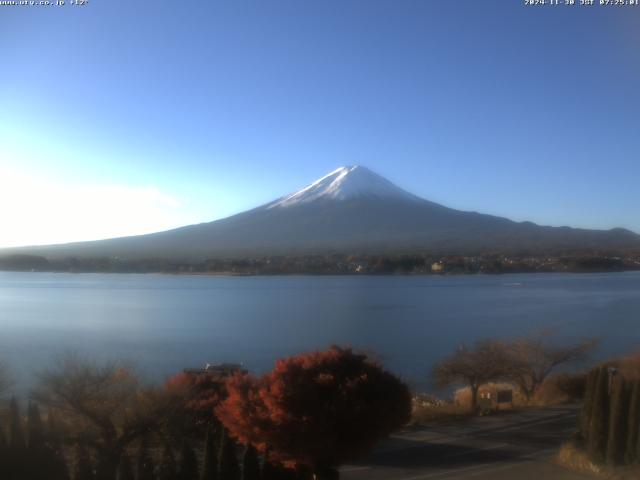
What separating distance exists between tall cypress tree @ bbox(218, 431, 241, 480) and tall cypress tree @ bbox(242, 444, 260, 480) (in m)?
0.07

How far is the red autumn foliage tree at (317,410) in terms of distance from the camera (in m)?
5.81

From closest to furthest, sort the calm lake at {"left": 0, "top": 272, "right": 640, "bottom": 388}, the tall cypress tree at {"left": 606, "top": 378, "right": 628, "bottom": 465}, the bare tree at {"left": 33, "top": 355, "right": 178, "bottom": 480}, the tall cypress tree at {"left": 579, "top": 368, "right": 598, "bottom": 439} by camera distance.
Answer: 1. the bare tree at {"left": 33, "top": 355, "right": 178, "bottom": 480}
2. the tall cypress tree at {"left": 606, "top": 378, "right": 628, "bottom": 465}
3. the tall cypress tree at {"left": 579, "top": 368, "right": 598, "bottom": 439}
4. the calm lake at {"left": 0, "top": 272, "right": 640, "bottom": 388}

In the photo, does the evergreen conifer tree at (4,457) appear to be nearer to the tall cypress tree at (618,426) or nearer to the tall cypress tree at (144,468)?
the tall cypress tree at (144,468)

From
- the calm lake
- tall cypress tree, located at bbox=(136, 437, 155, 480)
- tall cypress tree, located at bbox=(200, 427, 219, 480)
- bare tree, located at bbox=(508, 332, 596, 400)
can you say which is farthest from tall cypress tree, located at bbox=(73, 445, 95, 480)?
bare tree, located at bbox=(508, 332, 596, 400)

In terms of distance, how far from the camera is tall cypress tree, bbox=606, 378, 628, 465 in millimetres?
6914

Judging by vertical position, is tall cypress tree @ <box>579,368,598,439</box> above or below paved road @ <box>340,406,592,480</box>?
above

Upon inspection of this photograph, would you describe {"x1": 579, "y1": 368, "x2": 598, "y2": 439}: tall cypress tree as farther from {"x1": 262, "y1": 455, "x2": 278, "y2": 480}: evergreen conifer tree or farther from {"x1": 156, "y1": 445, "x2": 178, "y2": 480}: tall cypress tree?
{"x1": 156, "y1": 445, "x2": 178, "y2": 480}: tall cypress tree

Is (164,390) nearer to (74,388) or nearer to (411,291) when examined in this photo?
(74,388)

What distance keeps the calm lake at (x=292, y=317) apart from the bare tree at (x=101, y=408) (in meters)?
6.39

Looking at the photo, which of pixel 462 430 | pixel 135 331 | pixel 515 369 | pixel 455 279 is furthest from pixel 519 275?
pixel 462 430

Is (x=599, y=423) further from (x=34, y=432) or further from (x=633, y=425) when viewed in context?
(x=34, y=432)

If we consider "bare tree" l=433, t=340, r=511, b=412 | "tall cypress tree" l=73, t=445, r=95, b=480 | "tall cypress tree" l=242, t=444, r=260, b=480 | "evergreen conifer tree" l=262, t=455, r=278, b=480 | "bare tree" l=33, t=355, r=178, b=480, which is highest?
"bare tree" l=33, t=355, r=178, b=480

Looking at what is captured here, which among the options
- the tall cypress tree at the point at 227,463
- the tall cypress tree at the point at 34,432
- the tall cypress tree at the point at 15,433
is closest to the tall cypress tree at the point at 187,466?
the tall cypress tree at the point at 227,463

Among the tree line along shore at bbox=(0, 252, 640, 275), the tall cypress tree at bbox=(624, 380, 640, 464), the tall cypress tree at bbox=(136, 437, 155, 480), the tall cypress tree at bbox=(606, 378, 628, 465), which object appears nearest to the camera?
the tall cypress tree at bbox=(136, 437, 155, 480)
